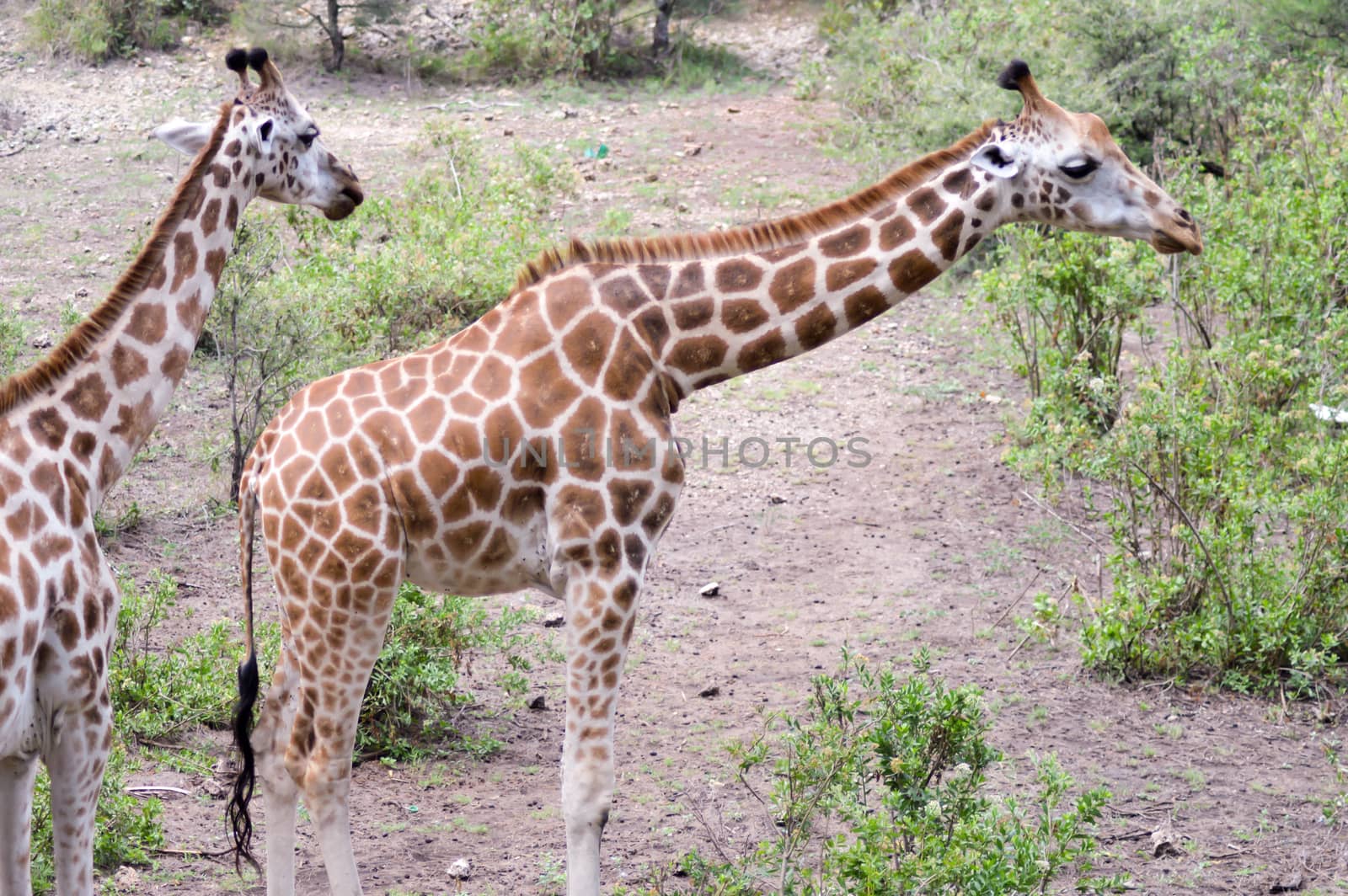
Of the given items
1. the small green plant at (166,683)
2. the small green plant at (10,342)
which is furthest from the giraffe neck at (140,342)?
the small green plant at (10,342)

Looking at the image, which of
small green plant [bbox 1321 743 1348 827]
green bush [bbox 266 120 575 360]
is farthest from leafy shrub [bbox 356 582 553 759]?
small green plant [bbox 1321 743 1348 827]

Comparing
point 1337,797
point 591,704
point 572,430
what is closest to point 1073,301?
point 1337,797

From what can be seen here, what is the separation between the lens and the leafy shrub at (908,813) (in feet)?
13.8

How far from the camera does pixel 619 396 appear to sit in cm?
484

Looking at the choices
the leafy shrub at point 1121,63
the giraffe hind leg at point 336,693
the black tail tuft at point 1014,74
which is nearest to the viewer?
the giraffe hind leg at point 336,693

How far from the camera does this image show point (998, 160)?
499cm

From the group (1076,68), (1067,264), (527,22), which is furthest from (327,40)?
(1067,264)

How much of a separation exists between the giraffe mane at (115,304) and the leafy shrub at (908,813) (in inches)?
102

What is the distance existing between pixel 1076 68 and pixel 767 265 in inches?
360

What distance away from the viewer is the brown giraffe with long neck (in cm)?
471

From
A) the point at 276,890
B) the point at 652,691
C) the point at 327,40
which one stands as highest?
the point at 327,40

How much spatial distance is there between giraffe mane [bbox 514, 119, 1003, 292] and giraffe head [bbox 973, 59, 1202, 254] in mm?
157

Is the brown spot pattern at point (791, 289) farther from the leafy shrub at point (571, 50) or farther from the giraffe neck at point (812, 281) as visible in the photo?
the leafy shrub at point (571, 50)

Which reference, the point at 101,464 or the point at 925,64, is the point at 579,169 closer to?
the point at 925,64
